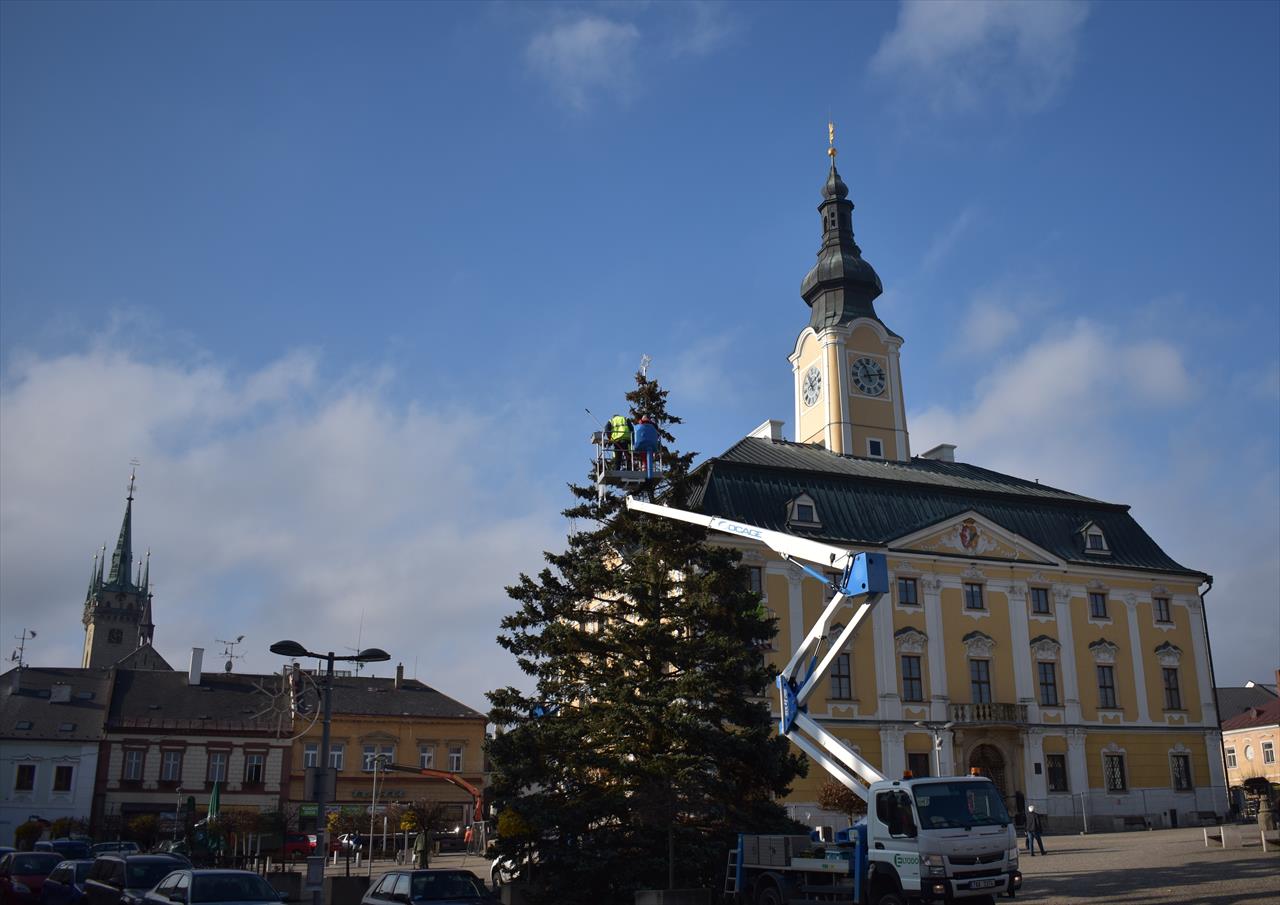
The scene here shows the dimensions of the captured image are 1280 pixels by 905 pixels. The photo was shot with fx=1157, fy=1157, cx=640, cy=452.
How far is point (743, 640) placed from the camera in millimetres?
25781

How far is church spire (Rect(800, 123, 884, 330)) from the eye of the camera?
5900 centimetres

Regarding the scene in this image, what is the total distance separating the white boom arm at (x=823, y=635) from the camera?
73.4 ft

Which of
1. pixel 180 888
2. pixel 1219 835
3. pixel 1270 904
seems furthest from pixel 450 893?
pixel 1219 835

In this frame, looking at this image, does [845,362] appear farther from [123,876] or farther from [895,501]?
[123,876]

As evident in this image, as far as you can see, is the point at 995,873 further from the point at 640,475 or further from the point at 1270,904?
the point at 640,475

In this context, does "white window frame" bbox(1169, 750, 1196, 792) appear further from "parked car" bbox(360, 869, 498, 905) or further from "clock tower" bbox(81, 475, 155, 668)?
"clock tower" bbox(81, 475, 155, 668)

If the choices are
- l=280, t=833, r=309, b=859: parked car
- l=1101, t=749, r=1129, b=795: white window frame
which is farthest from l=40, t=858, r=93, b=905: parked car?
l=1101, t=749, r=1129, b=795: white window frame

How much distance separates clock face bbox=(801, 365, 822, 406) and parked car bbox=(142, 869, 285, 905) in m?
43.9

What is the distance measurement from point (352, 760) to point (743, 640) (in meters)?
44.1

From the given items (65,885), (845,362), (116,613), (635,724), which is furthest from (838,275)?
(116,613)

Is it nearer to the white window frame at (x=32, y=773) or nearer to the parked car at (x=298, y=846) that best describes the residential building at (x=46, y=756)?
the white window frame at (x=32, y=773)

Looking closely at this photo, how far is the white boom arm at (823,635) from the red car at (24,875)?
1497 cm

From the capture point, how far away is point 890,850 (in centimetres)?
1862

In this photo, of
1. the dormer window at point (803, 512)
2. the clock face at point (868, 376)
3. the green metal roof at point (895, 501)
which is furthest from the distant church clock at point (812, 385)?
the dormer window at point (803, 512)
